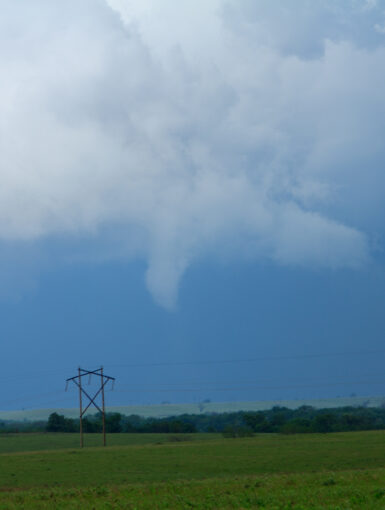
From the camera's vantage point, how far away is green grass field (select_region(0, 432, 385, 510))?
29.9 m

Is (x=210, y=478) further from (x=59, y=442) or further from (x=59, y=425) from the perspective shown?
(x=59, y=425)

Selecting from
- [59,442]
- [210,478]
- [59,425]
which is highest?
[59,425]

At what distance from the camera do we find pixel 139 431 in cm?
14062

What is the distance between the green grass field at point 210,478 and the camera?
29938mm

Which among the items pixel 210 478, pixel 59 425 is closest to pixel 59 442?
pixel 59 425

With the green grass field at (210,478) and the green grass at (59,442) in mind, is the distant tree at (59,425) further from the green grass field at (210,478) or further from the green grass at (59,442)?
the green grass field at (210,478)

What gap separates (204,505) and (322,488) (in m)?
6.50

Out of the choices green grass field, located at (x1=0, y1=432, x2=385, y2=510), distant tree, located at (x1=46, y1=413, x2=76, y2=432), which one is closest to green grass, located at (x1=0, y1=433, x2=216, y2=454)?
green grass field, located at (x1=0, y1=432, x2=385, y2=510)

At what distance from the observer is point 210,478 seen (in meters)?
42.9

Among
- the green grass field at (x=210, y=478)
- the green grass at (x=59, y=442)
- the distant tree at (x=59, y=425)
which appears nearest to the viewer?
the green grass field at (x=210, y=478)

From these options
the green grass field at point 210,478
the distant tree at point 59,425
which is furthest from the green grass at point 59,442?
the distant tree at point 59,425

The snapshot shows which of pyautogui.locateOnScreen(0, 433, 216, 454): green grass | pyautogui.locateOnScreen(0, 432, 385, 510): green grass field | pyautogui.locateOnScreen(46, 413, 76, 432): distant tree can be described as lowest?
pyautogui.locateOnScreen(0, 432, 385, 510): green grass field

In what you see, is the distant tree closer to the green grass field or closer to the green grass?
the green grass

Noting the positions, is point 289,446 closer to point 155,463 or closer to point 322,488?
point 155,463
